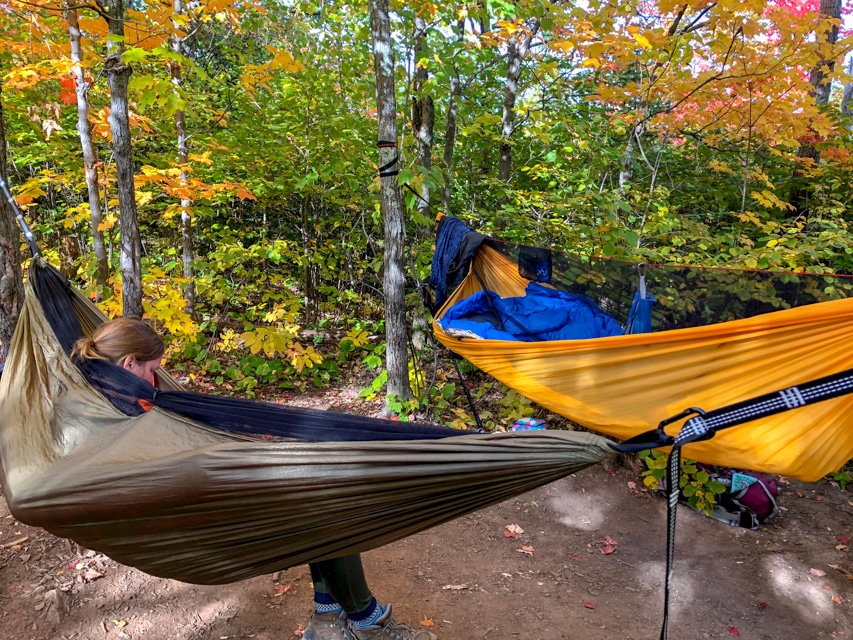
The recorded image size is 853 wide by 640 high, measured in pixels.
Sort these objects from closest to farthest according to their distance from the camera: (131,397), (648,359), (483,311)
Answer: (131,397), (648,359), (483,311)

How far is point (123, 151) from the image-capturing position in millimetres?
1948

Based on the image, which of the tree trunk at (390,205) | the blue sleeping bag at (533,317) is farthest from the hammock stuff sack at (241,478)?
the tree trunk at (390,205)

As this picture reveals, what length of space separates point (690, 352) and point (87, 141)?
3009 mm

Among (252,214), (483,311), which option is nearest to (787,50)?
(483,311)

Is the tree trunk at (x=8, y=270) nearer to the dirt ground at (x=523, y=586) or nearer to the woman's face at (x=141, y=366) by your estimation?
the dirt ground at (x=523, y=586)

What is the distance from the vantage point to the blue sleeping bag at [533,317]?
2305mm

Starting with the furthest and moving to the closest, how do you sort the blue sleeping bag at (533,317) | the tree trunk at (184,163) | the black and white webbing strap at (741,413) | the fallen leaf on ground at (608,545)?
the tree trunk at (184,163), the blue sleeping bag at (533,317), the fallen leaf on ground at (608,545), the black and white webbing strap at (741,413)

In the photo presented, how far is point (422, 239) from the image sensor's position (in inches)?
134

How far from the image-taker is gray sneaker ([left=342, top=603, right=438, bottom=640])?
1418mm

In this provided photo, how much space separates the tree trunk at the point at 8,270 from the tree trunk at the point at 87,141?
728 mm

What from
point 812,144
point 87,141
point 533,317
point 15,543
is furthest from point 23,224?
point 812,144

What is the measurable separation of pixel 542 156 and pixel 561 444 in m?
3.69

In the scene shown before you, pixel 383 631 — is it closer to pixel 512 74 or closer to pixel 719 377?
pixel 719 377

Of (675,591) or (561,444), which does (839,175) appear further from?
(561,444)
